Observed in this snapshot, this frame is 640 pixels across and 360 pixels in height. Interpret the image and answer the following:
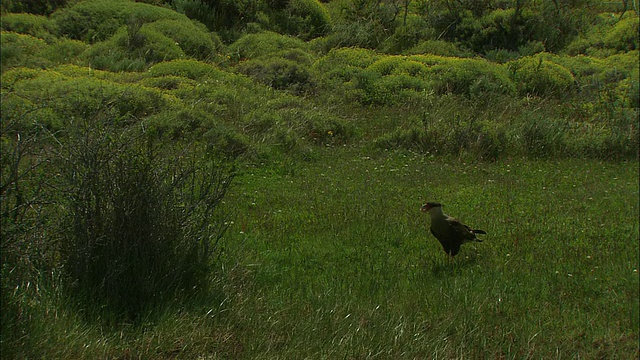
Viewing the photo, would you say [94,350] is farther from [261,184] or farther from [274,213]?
[261,184]

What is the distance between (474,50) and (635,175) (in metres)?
14.7

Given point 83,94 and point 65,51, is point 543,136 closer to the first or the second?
point 83,94

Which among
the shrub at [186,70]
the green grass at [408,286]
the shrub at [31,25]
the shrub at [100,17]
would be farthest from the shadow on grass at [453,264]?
the shrub at [100,17]

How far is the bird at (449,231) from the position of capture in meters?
5.53

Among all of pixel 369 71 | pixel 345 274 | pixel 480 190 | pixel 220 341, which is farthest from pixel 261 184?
pixel 369 71

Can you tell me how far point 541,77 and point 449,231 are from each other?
9031 mm

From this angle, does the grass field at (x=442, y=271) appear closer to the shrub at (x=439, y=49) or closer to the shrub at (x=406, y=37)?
the shrub at (x=439, y=49)

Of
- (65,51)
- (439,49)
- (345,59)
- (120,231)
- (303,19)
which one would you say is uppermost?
(120,231)

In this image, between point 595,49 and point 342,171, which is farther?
point 595,49

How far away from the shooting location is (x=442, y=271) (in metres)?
5.43

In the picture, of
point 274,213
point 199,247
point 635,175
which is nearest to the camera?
point 635,175

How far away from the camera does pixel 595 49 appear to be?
13609mm

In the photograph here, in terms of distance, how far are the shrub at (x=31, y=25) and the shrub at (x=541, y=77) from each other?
10059 millimetres

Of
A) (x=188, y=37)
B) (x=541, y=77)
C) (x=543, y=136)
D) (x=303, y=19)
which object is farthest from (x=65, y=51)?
(x=541, y=77)
